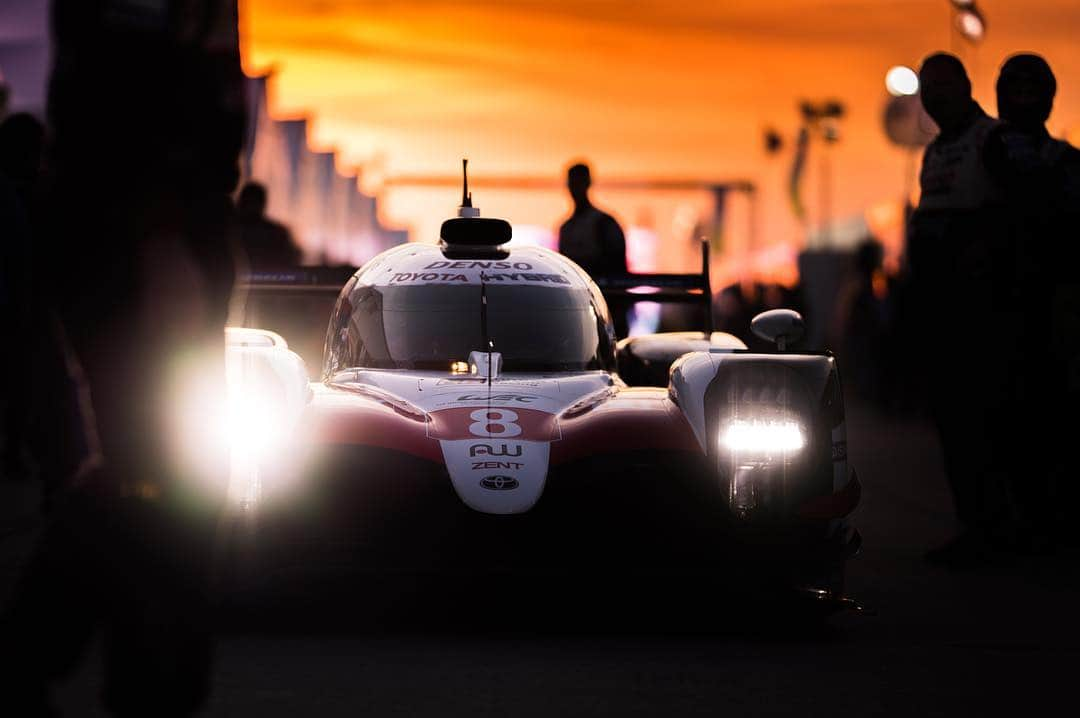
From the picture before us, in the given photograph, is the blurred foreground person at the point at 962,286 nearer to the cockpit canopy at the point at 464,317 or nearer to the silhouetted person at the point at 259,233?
the cockpit canopy at the point at 464,317

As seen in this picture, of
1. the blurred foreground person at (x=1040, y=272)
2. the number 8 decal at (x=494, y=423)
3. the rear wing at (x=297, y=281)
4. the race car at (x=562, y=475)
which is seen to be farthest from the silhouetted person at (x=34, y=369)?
the blurred foreground person at (x=1040, y=272)

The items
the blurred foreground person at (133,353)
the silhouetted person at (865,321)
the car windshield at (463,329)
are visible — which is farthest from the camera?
the silhouetted person at (865,321)

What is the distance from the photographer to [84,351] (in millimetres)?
3605

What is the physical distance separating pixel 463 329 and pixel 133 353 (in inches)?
179

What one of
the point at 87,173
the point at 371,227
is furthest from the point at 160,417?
the point at 371,227

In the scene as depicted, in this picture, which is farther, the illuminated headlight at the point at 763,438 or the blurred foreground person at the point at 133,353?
the illuminated headlight at the point at 763,438

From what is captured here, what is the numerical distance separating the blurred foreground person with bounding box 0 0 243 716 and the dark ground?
170 cm

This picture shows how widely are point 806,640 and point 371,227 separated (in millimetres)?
83104

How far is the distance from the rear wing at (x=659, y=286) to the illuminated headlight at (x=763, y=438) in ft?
10.7

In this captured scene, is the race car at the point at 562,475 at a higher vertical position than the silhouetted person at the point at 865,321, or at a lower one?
higher

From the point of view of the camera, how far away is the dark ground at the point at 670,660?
5.41 m

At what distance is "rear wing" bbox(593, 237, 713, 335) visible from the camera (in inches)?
396

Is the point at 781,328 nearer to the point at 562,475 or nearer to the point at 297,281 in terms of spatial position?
the point at 562,475

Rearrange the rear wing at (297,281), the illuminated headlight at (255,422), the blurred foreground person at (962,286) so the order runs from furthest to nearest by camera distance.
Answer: the rear wing at (297,281), the blurred foreground person at (962,286), the illuminated headlight at (255,422)
